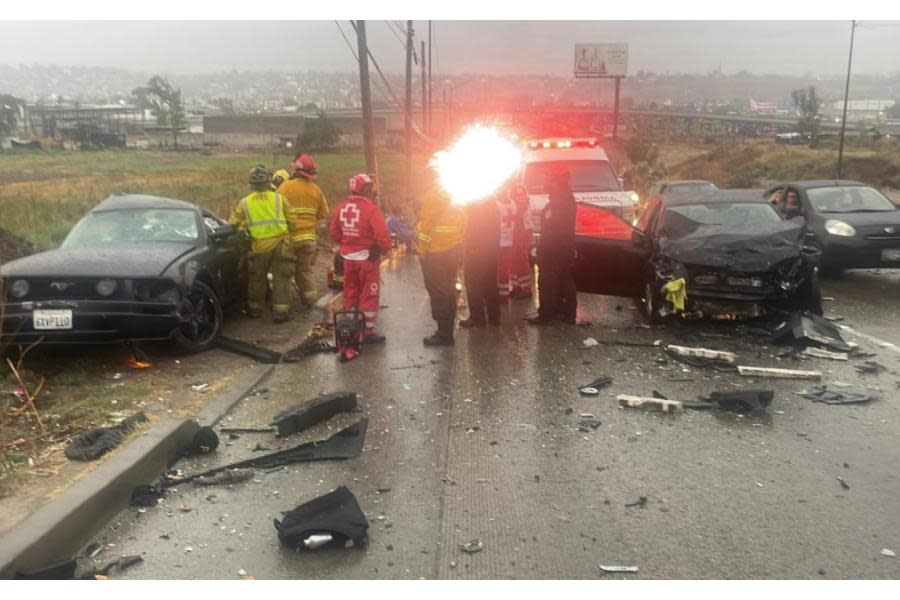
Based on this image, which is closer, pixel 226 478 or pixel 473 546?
pixel 473 546

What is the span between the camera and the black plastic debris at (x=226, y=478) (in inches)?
209

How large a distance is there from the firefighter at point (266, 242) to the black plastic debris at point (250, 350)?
1.31m

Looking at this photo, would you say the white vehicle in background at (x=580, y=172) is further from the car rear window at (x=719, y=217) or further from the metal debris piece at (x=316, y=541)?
the metal debris piece at (x=316, y=541)

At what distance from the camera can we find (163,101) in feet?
375

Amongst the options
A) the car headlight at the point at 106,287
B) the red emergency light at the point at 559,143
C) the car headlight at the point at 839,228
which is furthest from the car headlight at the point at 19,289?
the car headlight at the point at 839,228

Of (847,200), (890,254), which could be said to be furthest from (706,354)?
(847,200)

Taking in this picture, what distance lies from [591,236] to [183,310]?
5.16 metres

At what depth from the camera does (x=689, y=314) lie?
9.69 metres

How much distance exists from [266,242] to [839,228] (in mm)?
9042

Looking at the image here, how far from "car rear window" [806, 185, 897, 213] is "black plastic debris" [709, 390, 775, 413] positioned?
8.29m

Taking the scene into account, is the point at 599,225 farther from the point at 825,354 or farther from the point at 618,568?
the point at 618,568

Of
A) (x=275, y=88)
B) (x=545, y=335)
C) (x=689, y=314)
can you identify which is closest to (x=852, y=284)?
(x=689, y=314)

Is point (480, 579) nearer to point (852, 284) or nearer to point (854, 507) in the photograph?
point (854, 507)

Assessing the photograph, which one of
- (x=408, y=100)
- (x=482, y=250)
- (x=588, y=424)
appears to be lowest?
(x=588, y=424)
